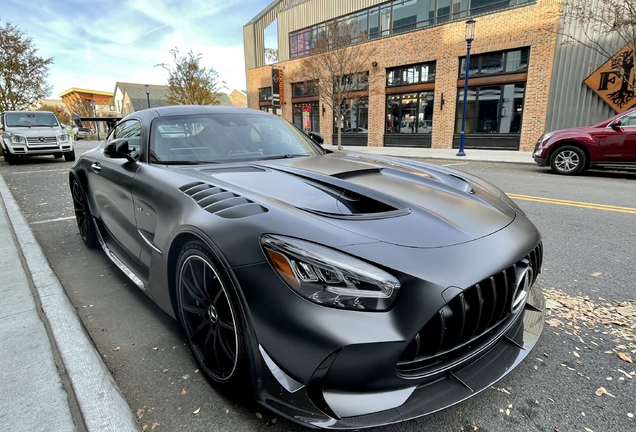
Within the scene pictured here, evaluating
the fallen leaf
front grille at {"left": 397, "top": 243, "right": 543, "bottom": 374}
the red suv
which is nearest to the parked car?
the red suv

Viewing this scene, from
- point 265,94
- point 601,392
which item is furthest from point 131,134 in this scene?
point 265,94

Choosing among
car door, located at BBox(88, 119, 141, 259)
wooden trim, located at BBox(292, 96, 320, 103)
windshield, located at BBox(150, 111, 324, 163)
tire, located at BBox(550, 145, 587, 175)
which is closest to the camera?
car door, located at BBox(88, 119, 141, 259)

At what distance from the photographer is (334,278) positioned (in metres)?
1.31

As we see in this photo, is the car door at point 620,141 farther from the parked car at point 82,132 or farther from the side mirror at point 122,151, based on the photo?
the parked car at point 82,132

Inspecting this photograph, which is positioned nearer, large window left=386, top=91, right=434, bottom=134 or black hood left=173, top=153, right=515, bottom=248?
black hood left=173, top=153, right=515, bottom=248

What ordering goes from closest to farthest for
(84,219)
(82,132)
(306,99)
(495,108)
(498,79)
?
(84,219) → (498,79) → (82,132) → (495,108) → (306,99)

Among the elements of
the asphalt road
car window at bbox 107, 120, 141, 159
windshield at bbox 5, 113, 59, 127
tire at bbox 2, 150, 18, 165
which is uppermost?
windshield at bbox 5, 113, 59, 127

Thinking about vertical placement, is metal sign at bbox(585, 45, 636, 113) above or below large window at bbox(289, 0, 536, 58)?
below

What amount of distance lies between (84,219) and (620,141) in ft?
34.0

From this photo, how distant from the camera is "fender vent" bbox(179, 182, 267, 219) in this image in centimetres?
162

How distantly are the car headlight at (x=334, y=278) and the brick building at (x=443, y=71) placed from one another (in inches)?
710

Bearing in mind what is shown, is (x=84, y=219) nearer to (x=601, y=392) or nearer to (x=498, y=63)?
(x=601, y=392)

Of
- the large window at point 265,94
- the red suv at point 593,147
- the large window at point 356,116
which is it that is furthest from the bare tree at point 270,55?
the red suv at point 593,147

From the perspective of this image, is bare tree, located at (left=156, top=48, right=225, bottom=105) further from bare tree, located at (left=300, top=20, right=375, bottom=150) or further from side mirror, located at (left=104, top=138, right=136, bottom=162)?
side mirror, located at (left=104, top=138, right=136, bottom=162)
